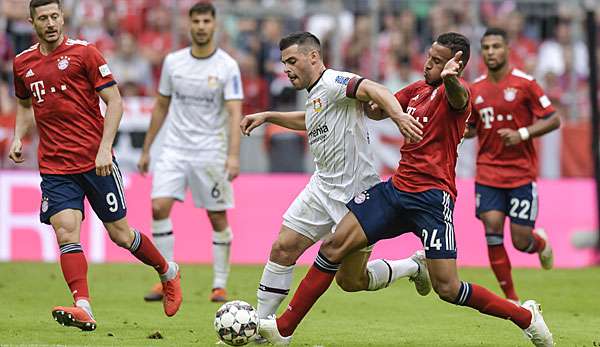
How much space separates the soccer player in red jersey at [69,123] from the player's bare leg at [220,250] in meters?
2.50

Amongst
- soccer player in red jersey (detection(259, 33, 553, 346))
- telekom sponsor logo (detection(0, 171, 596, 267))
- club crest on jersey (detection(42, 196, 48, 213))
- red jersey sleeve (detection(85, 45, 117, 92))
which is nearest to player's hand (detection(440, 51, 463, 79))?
soccer player in red jersey (detection(259, 33, 553, 346))

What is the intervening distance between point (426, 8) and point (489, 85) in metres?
6.75

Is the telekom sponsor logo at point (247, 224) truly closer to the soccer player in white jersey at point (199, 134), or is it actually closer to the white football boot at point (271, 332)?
the soccer player in white jersey at point (199, 134)

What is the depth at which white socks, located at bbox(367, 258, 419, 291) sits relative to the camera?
29.3 ft

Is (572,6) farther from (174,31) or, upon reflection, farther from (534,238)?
(534,238)

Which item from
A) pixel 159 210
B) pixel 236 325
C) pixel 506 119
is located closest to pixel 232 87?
pixel 159 210

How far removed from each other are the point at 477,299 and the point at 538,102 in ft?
12.7

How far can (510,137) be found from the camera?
11.2 metres

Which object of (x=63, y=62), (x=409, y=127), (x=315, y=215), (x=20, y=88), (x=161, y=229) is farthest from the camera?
(x=161, y=229)

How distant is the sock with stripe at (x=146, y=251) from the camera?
9.44 metres

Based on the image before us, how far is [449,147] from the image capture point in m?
8.38

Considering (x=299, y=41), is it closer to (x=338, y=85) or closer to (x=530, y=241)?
(x=338, y=85)

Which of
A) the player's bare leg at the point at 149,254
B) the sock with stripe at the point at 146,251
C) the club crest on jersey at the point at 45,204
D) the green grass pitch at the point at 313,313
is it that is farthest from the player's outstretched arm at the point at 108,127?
the green grass pitch at the point at 313,313

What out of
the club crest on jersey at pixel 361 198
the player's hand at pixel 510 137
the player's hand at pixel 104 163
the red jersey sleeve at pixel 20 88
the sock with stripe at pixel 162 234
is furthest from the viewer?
the sock with stripe at pixel 162 234
